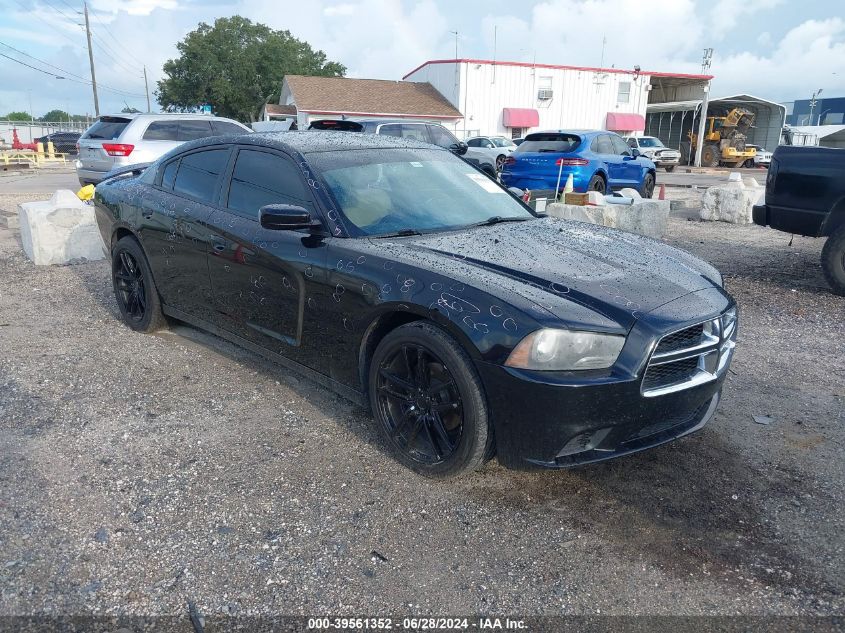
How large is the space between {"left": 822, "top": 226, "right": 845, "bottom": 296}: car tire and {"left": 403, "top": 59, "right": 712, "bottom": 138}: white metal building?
3363 cm

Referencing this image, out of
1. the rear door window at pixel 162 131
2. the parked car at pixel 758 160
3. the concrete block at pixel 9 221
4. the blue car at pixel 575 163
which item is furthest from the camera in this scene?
the parked car at pixel 758 160

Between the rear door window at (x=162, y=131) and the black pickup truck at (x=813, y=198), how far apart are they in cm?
965

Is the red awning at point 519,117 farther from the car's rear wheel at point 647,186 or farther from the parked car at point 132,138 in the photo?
the parked car at point 132,138

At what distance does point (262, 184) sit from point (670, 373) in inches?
102

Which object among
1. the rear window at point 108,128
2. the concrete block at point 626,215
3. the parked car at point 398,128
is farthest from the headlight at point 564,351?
the rear window at point 108,128

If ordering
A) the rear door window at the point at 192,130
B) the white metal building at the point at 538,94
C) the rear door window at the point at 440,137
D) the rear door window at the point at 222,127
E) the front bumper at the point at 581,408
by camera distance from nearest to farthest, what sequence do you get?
the front bumper at the point at 581,408, the rear door window at the point at 192,130, the rear door window at the point at 222,127, the rear door window at the point at 440,137, the white metal building at the point at 538,94

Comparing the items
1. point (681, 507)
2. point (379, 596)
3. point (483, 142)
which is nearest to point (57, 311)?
point (379, 596)

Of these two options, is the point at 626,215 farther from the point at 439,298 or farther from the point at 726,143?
the point at 726,143

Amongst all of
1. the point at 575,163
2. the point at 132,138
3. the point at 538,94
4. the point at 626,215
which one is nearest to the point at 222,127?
the point at 132,138

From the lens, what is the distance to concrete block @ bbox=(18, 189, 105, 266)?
26.4 feet

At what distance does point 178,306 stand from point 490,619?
341cm

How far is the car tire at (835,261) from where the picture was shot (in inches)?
265

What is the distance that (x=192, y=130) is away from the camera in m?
12.4

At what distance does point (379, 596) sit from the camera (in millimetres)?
2498
